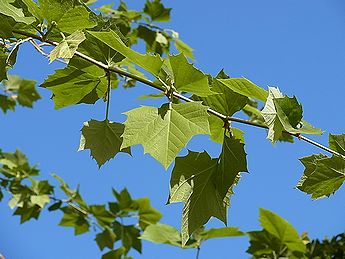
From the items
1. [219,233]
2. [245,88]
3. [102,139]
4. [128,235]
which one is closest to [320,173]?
[245,88]

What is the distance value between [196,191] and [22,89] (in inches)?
93.7

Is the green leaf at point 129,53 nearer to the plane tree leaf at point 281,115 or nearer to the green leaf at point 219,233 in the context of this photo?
the plane tree leaf at point 281,115

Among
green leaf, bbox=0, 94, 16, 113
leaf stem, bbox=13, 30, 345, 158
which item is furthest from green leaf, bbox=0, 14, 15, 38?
green leaf, bbox=0, 94, 16, 113

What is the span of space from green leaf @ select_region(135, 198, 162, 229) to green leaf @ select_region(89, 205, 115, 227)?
137mm

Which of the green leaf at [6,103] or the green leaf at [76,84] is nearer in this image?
the green leaf at [76,84]

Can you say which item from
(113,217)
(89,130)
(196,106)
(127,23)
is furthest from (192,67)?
(113,217)

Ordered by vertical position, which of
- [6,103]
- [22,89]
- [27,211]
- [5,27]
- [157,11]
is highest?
[157,11]

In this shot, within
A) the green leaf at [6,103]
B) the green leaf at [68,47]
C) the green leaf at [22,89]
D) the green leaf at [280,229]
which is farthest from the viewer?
the green leaf at [22,89]

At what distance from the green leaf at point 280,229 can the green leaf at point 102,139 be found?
3.40 ft

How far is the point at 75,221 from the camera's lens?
2432 mm

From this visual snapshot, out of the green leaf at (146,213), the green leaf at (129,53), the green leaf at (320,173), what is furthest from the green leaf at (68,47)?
the green leaf at (146,213)

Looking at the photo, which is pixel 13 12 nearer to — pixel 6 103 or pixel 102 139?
pixel 102 139

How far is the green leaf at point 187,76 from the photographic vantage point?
2.00 feet

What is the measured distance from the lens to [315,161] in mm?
664
